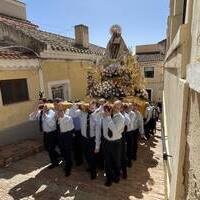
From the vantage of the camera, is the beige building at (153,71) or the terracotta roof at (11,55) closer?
the terracotta roof at (11,55)

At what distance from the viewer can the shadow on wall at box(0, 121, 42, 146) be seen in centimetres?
747

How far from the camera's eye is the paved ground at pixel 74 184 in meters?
4.76

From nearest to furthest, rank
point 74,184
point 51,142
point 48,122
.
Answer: point 74,184
point 48,122
point 51,142

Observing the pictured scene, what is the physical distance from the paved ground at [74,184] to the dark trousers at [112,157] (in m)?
0.29

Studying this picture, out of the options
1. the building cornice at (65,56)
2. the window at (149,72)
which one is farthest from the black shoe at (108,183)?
the window at (149,72)

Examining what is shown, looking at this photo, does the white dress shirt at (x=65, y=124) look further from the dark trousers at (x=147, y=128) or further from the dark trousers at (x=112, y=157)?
the dark trousers at (x=147, y=128)

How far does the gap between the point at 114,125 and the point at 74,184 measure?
6.14 ft

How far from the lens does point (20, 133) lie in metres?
8.10

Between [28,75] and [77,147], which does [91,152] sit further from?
[28,75]

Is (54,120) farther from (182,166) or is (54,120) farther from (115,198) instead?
(182,166)

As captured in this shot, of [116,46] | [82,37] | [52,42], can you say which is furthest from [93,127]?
[82,37]

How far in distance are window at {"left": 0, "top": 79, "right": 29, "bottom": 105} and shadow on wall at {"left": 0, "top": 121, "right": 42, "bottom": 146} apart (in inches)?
39.7

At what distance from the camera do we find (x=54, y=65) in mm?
9516

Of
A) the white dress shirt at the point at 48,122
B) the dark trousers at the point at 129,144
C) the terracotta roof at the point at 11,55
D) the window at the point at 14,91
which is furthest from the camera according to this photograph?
the window at the point at 14,91
